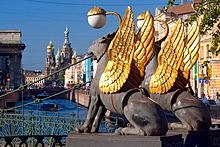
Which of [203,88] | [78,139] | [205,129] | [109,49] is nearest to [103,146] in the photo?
[78,139]

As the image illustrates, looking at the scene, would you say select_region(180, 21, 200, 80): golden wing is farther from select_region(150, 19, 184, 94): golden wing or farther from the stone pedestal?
the stone pedestal

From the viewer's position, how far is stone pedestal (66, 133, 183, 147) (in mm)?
5988

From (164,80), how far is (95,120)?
1.13 meters

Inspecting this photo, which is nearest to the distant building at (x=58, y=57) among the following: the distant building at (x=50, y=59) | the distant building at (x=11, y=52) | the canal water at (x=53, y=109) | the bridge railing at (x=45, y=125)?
the distant building at (x=50, y=59)

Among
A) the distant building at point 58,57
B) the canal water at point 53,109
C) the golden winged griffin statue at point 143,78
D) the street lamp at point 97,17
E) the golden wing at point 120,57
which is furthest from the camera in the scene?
the distant building at point 58,57

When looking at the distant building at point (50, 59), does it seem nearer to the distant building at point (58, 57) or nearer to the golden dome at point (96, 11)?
the distant building at point (58, 57)

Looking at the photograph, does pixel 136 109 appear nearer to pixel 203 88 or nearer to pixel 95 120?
pixel 95 120

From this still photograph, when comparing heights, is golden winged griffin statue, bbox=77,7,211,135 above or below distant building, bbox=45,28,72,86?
below

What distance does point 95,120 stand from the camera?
6.79 metres

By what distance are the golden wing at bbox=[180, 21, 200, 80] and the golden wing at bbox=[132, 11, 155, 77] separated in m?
0.72

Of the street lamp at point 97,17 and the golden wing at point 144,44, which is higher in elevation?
the street lamp at point 97,17

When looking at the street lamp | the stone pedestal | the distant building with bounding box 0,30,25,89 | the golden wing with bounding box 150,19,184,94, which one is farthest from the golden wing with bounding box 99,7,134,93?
the distant building with bounding box 0,30,25,89

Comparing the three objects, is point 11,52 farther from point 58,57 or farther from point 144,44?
point 144,44

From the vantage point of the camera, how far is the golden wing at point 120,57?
6.47m
